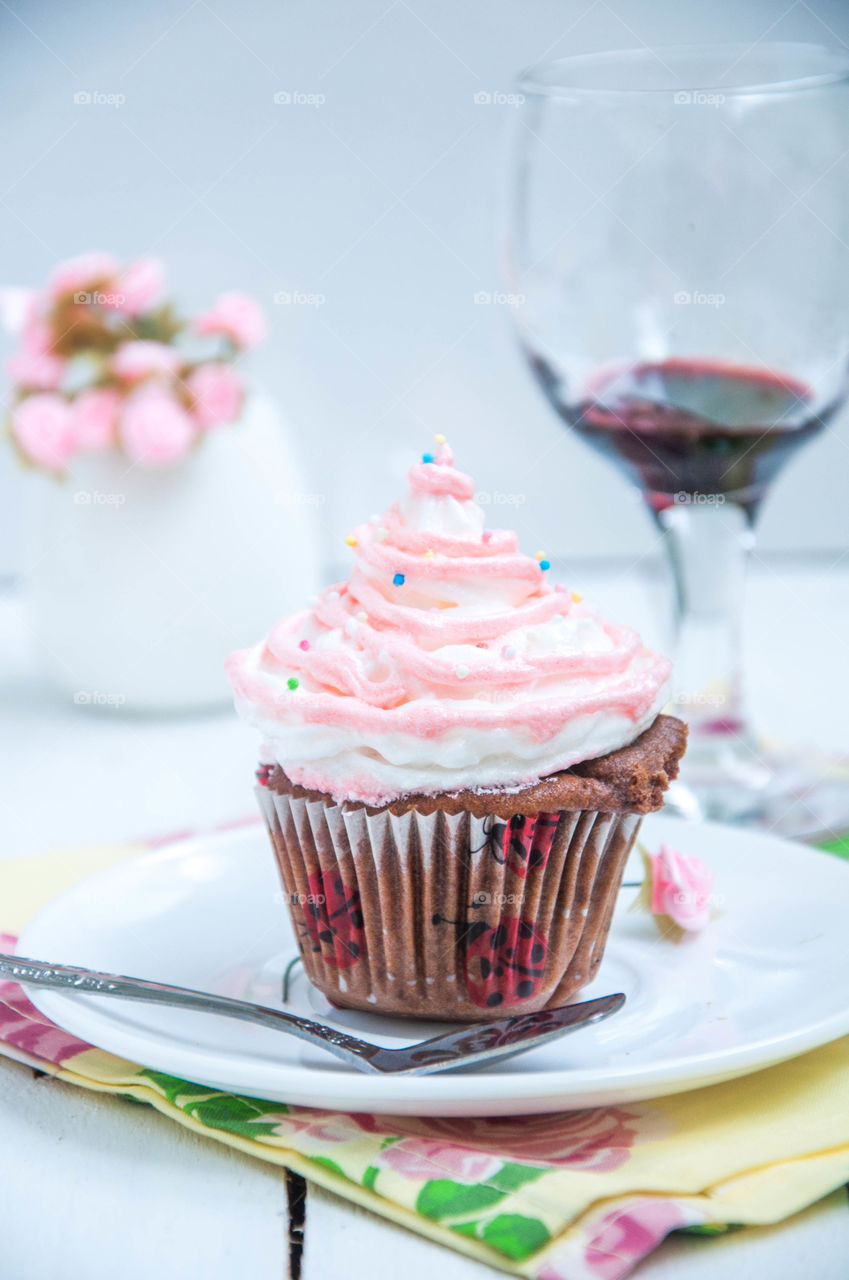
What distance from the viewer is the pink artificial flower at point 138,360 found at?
2.86m

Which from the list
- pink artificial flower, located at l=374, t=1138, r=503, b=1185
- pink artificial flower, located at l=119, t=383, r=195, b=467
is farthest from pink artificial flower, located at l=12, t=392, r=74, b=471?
pink artificial flower, located at l=374, t=1138, r=503, b=1185

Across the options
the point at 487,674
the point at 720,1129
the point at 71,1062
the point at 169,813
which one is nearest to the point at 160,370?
the point at 169,813

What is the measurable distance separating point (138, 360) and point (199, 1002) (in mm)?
1794

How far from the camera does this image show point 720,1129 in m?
1.32

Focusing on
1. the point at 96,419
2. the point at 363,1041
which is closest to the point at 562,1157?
the point at 363,1041

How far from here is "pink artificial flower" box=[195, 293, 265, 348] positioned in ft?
9.69

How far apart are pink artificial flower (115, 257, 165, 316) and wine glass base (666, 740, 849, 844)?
1.56m

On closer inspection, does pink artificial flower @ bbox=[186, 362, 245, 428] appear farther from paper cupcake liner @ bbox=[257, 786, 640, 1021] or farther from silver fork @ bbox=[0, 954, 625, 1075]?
silver fork @ bbox=[0, 954, 625, 1075]

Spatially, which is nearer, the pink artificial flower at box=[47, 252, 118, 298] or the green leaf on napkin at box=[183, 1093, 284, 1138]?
the green leaf on napkin at box=[183, 1093, 284, 1138]

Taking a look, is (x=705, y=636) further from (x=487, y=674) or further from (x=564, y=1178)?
(x=564, y=1178)

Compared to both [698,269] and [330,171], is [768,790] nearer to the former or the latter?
[698,269]

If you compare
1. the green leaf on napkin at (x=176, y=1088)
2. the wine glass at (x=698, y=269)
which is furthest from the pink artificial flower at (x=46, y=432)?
the green leaf on napkin at (x=176, y=1088)

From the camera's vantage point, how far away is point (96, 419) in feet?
9.38

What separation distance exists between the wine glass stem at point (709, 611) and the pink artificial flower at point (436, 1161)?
1.53m
